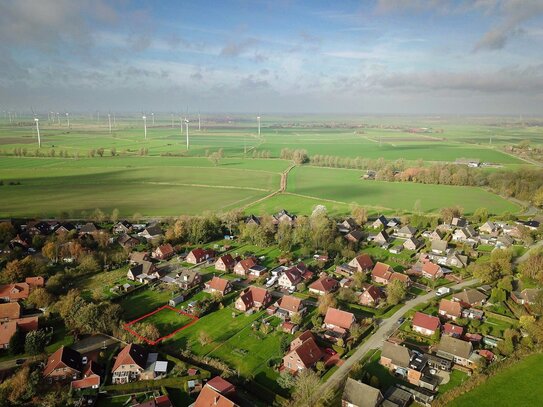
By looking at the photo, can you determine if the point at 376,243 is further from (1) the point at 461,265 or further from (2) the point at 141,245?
(2) the point at 141,245

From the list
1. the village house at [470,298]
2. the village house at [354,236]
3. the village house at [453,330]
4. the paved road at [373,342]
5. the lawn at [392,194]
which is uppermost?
the lawn at [392,194]

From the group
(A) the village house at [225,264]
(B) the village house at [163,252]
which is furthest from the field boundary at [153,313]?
(B) the village house at [163,252]

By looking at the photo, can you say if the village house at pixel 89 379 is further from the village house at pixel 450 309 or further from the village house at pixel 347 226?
the village house at pixel 347 226

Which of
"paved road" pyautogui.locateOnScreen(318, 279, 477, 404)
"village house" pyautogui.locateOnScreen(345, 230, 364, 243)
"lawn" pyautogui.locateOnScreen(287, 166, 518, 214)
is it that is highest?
"lawn" pyautogui.locateOnScreen(287, 166, 518, 214)

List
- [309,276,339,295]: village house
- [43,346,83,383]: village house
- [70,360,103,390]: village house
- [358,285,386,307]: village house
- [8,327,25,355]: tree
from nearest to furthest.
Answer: [70,360,103,390]: village house → [43,346,83,383]: village house → [8,327,25,355]: tree → [358,285,386,307]: village house → [309,276,339,295]: village house

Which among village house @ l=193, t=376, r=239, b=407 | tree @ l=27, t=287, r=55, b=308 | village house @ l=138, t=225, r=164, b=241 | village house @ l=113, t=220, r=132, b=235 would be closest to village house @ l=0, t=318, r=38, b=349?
tree @ l=27, t=287, r=55, b=308

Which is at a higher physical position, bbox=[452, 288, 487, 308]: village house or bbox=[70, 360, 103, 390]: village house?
bbox=[452, 288, 487, 308]: village house

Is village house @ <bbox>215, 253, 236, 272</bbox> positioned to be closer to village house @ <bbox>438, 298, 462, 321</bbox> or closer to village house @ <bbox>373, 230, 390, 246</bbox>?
village house @ <bbox>373, 230, 390, 246</bbox>
